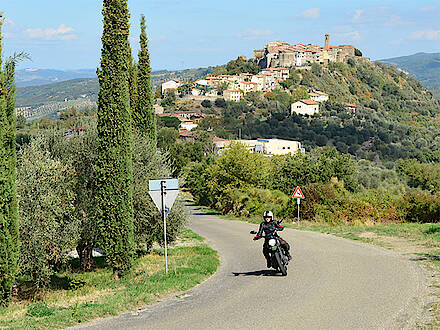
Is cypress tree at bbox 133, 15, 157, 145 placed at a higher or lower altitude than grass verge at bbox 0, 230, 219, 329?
higher

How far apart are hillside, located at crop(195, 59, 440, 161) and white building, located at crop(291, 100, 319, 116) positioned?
254cm

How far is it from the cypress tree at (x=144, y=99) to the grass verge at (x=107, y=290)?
189 inches

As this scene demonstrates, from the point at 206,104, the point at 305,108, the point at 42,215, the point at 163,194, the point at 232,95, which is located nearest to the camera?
the point at 163,194

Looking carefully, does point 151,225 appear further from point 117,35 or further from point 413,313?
point 413,313

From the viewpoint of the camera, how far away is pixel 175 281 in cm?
1135

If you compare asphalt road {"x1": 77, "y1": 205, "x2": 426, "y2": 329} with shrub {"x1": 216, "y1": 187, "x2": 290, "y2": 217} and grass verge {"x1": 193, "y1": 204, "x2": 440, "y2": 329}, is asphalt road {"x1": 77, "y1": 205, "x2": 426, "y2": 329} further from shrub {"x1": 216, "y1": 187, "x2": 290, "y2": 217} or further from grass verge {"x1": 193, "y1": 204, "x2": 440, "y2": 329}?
shrub {"x1": 216, "y1": 187, "x2": 290, "y2": 217}

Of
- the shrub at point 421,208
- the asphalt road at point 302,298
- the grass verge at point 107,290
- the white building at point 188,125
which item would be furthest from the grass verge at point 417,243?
the white building at point 188,125

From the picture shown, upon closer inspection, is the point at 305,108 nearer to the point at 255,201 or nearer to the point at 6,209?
the point at 255,201

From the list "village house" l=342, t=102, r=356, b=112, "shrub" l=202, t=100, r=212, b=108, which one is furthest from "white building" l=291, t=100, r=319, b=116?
"shrub" l=202, t=100, r=212, b=108

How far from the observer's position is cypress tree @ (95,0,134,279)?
1326cm

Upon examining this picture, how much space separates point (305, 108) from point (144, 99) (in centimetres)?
13489

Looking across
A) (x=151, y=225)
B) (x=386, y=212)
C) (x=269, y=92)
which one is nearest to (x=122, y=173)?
(x=151, y=225)

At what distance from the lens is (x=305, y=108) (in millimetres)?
151000

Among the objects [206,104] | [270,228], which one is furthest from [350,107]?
[270,228]
